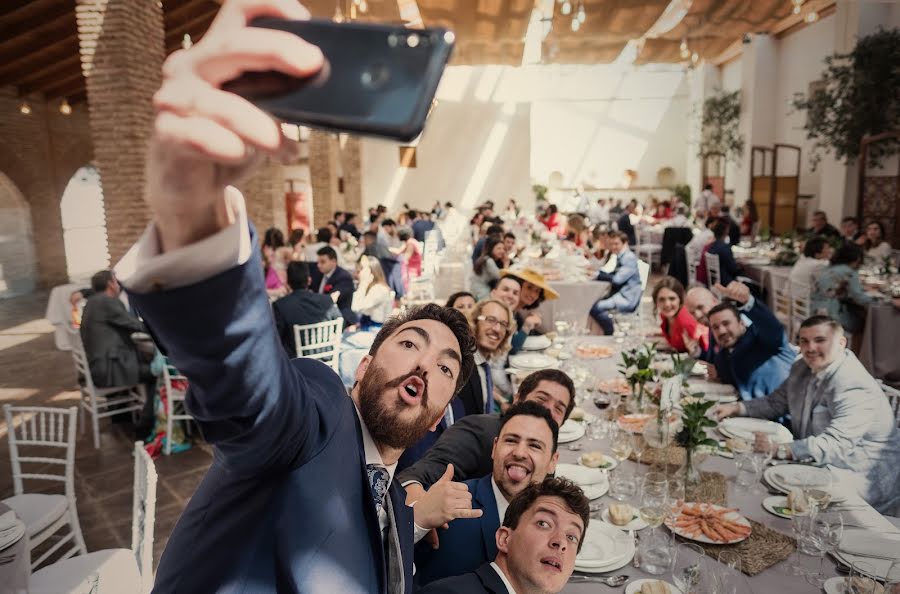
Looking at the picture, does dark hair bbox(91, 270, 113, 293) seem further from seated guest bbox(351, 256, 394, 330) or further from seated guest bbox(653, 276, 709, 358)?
seated guest bbox(653, 276, 709, 358)

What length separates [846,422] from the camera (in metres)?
2.65

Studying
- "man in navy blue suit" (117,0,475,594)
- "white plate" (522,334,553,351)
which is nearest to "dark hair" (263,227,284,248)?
"white plate" (522,334,553,351)

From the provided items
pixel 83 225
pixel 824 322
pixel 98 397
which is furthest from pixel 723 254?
pixel 83 225

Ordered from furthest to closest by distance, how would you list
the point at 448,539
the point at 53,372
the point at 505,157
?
the point at 505,157
the point at 53,372
the point at 448,539

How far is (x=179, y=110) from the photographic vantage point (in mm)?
416

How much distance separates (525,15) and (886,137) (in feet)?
21.3

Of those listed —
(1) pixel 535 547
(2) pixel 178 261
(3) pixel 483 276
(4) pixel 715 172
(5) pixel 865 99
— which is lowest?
(1) pixel 535 547

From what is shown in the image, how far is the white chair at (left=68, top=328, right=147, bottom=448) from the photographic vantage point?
4.65 meters

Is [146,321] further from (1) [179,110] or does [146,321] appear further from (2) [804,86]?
(2) [804,86]

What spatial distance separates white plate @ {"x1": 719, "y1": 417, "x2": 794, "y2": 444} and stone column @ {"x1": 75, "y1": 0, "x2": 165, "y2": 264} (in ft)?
17.2

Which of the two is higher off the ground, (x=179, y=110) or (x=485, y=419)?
(x=179, y=110)

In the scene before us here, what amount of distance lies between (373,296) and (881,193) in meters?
8.67

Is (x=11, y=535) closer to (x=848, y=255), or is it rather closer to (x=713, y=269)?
(x=848, y=255)

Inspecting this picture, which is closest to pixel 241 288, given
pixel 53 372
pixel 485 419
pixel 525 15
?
pixel 485 419
